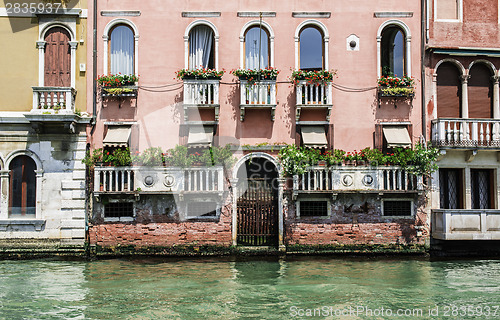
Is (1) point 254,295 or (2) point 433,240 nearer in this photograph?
(1) point 254,295

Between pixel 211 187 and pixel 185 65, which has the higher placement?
pixel 185 65

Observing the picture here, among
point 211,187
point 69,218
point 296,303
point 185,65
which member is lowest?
point 296,303

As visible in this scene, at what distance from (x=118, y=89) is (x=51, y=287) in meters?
5.95

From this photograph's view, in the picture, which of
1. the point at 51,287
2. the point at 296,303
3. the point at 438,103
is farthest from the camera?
the point at 438,103

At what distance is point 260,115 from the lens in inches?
566

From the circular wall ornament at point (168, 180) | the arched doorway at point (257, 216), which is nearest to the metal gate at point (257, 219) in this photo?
the arched doorway at point (257, 216)

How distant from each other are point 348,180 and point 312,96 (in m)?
2.60

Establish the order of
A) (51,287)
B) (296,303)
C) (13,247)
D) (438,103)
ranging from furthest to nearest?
1. (438,103)
2. (13,247)
3. (51,287)
4. (296,303)

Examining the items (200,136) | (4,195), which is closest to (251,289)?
(200,136)

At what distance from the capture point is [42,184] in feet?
45.4

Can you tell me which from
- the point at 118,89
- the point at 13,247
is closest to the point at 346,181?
the point at 118,89

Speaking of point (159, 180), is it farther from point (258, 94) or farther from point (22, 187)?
point (22, 187)

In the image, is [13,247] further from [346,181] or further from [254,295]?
[346,181]

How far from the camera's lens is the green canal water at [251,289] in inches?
349
